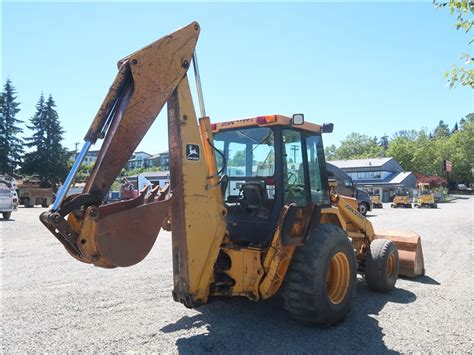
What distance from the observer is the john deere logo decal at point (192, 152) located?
3.83 meters

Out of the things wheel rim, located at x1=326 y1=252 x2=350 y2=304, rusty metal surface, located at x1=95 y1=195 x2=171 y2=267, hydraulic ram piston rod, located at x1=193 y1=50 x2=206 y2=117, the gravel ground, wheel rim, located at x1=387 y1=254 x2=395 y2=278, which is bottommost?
the gravel ground

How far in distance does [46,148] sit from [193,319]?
45433mm

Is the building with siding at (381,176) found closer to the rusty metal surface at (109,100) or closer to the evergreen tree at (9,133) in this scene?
the evergreen tree at (9,133)

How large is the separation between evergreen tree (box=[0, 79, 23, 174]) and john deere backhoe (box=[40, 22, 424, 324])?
45344 mm

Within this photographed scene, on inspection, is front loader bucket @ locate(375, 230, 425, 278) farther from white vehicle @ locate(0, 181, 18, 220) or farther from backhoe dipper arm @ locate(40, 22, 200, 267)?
white vehicle @ locate(0, 181, 18, 220)

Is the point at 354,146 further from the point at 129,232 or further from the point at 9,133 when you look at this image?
the point at 129,232

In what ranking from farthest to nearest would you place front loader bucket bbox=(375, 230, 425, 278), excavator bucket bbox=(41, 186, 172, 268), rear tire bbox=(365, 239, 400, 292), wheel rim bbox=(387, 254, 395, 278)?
front loader bucket bbox=(375, 230, 425, 278)
wheel rim bbox=(387, 254, 395, 278)
rear tire bbox=(365, 239, 400, 292)
excavator bucket bbox=(41, 186, 172, 268)

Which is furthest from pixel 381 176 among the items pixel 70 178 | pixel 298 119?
pixel 70 178

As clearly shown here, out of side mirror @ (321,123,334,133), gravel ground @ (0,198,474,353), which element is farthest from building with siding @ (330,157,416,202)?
side mirror @ (321,123,334,133)

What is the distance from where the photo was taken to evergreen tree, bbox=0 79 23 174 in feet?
143

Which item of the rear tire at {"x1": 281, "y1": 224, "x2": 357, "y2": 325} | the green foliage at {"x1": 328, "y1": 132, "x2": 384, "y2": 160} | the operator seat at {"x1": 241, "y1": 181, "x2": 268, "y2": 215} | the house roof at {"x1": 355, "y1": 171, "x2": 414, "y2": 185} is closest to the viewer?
the rear tire at {"x1": 281, "y1": 224, "x2": 357, "y2": 325}

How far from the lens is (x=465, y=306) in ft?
18.2

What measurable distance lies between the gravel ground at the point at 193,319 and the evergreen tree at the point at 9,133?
136 feet

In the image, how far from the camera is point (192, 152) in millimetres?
3867
